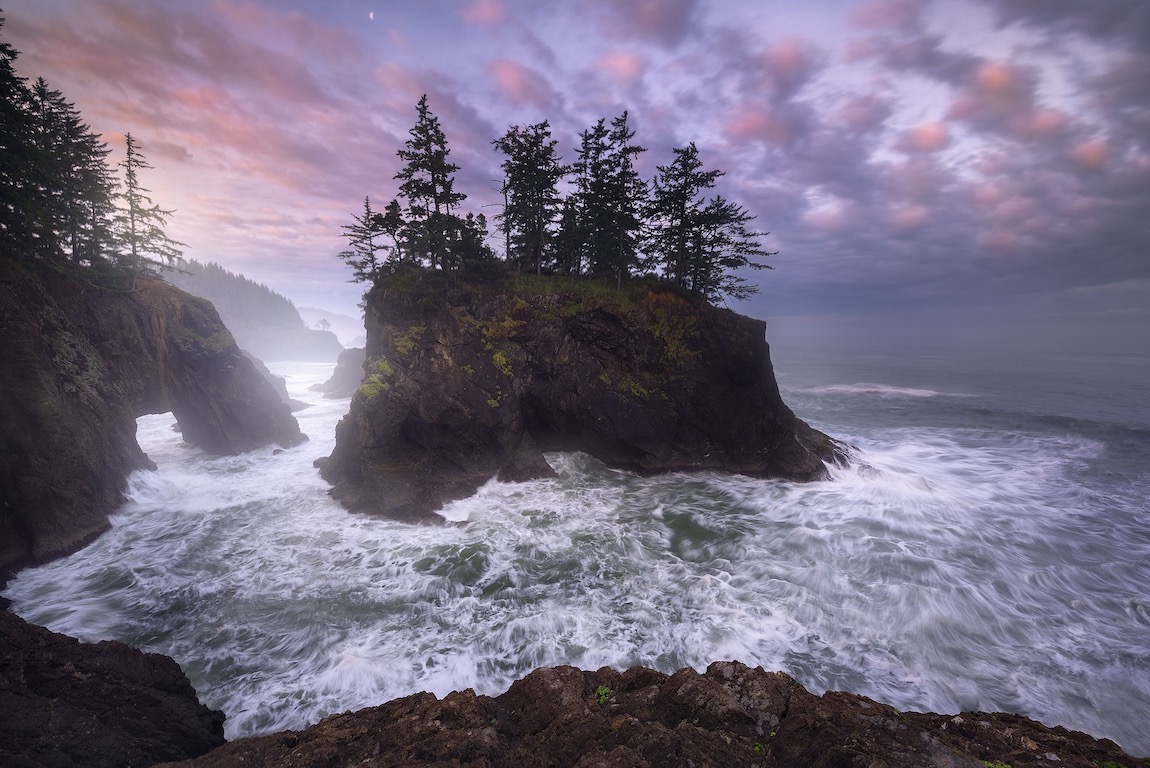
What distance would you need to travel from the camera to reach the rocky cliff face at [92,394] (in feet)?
47.4

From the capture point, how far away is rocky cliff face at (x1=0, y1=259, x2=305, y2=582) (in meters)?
14.4

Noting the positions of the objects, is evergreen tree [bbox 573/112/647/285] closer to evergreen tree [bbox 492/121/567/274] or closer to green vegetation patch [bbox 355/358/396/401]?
evergreen tree [bbox 492/121/567/274]

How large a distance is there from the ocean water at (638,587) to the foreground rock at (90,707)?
1609 mm

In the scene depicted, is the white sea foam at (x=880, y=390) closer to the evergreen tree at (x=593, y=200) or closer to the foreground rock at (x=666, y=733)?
the evergreen tree at (x=593, y=200)

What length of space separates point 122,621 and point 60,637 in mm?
5732

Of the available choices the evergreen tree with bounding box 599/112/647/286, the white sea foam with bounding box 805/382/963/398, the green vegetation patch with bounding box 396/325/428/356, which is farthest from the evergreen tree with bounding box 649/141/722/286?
the white sea foam with bounding box 805/382/963/398

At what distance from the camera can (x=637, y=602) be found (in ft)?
41.5

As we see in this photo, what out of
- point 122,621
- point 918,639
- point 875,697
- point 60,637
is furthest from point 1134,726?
point 122,621

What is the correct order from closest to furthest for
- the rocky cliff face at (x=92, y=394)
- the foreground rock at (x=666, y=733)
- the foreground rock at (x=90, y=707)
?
1. the foreground rock at (x=666, y=733)
2. the foreground rock at (x=90, y=707)
3. the rocky cliff face at (x=92, y=394)

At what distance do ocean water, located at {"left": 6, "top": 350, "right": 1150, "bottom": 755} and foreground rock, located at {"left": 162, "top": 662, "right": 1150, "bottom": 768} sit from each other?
362 centimetres

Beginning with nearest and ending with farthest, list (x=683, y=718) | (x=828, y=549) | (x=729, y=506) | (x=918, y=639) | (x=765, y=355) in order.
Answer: (x=683, y=718) < (x=918, y=639) < (x=828, y=549) < (x=729, y=506) < (x=765, y=355)

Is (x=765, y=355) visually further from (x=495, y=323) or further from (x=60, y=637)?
(x=60, y=637)

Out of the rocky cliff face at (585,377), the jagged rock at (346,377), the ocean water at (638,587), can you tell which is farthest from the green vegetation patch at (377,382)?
the jagged rock at (346,377)

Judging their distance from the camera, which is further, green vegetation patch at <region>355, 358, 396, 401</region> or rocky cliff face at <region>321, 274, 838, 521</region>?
rocky cliff face at <region>321, 274, 838, 521</region>
